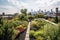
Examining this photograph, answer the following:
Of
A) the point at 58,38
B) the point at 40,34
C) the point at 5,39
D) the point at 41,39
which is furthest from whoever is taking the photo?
the point at 40,34

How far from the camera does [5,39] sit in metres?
13.1

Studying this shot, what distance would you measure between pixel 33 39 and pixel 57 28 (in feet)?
20.1

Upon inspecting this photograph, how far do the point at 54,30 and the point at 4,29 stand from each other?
21.5 feet

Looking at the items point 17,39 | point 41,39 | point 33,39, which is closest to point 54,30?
point 41,39

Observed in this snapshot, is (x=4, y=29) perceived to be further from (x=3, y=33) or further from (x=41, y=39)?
(x=41, y=39)

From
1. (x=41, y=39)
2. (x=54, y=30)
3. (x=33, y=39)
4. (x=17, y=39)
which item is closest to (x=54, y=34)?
(x=54, y=30)

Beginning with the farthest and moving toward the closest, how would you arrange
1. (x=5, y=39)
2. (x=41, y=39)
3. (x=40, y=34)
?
1. (x=40, y=34)
2. (x=5, y=39)
3. (x=41, y=39)


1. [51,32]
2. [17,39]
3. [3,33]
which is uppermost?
[51,32]

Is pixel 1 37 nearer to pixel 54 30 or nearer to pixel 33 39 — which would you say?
pixel 33 39

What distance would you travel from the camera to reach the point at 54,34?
8109 millimetres

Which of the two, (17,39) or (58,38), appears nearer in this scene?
(58,38)

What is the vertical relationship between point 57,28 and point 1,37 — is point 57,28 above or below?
above

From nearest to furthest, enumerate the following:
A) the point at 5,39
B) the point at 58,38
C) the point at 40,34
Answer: the point at 58,38, the point at 5,39, the point at 40,34

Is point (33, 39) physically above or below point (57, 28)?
below
